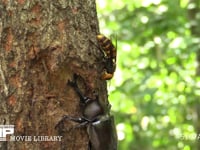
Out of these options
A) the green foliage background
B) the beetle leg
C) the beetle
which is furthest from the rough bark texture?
the green foliage background

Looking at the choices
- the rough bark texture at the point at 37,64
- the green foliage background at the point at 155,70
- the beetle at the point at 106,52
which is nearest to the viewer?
the rough bark texture at the point at 37,64

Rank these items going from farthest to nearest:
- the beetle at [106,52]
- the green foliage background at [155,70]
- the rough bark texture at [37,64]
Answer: the green foliage background at [155,70]
the beetle at [106,52]
the rough bark texture at [37,64]

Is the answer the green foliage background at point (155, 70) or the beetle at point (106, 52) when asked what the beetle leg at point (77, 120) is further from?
the green foliage background at point (155, 70)

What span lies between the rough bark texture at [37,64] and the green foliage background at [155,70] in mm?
2851

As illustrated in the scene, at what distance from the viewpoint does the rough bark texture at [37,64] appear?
7.64 ft

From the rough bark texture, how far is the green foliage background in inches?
112

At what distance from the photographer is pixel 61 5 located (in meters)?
2.38

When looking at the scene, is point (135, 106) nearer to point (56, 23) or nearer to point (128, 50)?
point (128, 50)

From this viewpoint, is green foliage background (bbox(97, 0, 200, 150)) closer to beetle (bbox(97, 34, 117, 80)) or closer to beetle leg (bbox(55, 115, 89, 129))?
beetle (bbox(97, 34, 117, 80))

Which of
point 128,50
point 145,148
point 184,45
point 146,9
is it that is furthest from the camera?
point 145,148

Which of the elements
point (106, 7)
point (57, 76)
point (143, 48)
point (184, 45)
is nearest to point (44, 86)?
point (57, 76)

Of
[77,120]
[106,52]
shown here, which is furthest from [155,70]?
[77,120]

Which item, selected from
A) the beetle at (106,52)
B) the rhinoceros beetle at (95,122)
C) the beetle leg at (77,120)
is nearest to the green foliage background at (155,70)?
the beetle at (106,52)

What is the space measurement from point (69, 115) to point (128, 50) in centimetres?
394
